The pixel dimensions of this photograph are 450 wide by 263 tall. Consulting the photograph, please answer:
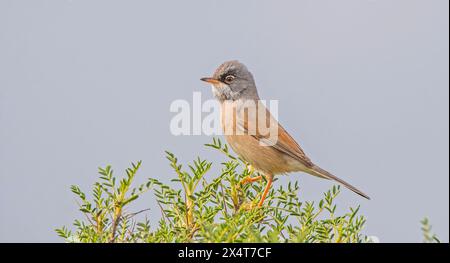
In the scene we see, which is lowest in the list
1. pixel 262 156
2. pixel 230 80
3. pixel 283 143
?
pixel 262 156

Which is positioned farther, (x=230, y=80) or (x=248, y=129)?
(x=230, y=80)

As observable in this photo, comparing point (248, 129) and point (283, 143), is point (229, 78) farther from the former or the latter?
point (283, 143)

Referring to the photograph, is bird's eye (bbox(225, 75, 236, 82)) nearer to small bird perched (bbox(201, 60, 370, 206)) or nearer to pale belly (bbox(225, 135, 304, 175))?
small bird perched (bbox(201, 60, 370, 206))

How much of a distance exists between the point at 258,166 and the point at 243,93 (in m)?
1.08

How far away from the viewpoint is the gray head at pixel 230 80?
5406mm

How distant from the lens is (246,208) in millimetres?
3152

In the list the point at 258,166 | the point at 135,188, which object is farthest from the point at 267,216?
the point at 258,166

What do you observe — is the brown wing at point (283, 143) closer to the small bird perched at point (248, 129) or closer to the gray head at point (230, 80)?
the small bird perched at point (248, 129)

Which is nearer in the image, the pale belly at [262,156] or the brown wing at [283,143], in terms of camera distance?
the pale belly at [262,156]

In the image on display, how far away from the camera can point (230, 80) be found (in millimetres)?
5422

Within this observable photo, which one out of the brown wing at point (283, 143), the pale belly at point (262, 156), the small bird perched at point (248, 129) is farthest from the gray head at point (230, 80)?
the pale belly at point (262, 156)

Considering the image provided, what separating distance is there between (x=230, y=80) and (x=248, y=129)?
1.63 ft

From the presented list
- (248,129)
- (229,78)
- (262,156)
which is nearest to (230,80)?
(229,78)
